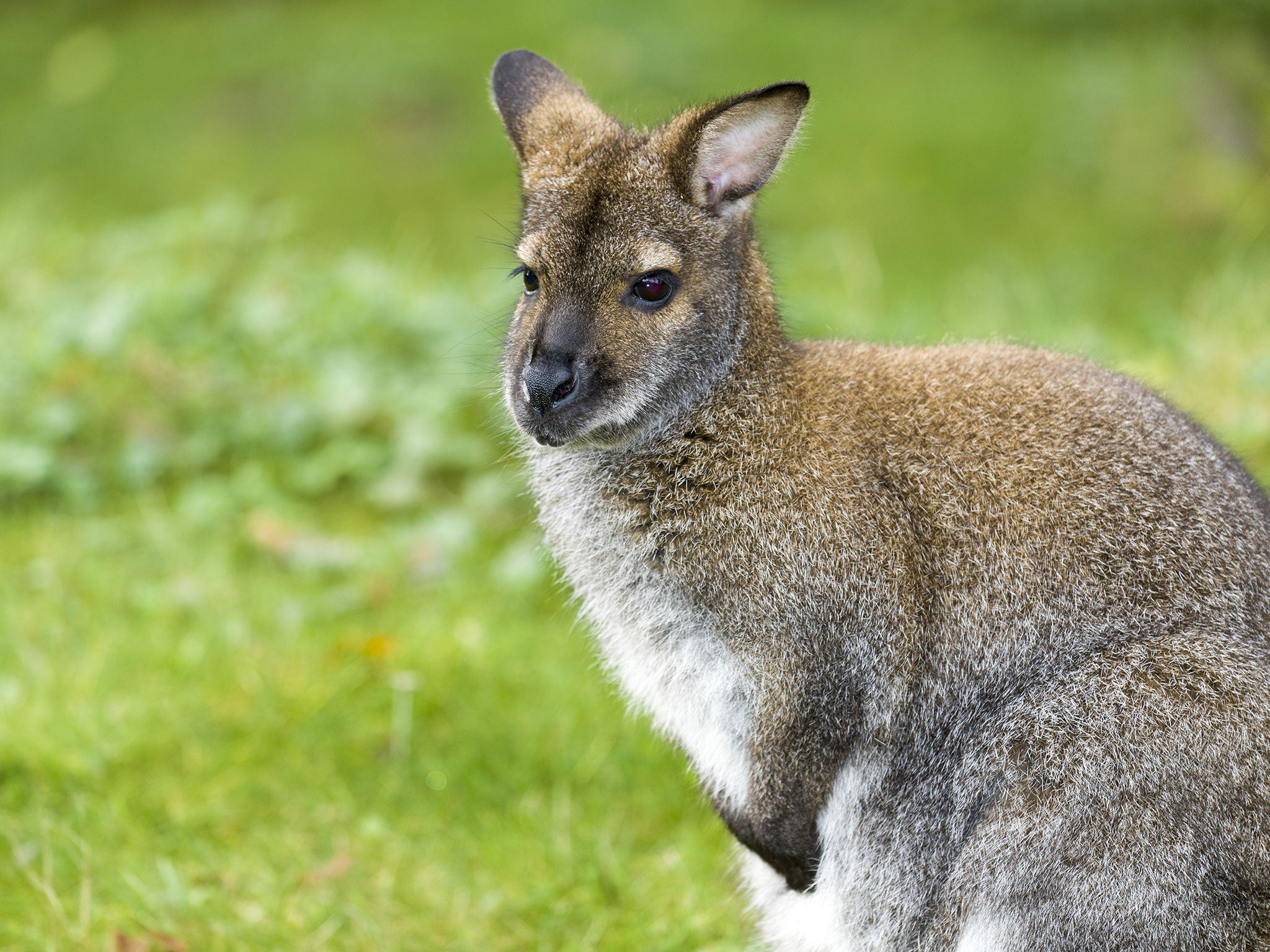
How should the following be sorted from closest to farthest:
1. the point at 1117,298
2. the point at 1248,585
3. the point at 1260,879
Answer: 1. the point at 1260,879
2. the point at 1248,585
3. the point at 1117,298

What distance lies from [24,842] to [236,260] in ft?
13.4

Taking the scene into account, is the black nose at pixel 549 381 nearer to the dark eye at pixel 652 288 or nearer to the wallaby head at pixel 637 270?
the wallaby head at pixel 637 270

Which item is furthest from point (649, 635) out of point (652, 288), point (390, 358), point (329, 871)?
point (390, 358)

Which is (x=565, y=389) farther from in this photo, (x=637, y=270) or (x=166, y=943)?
(x=166, y=943)

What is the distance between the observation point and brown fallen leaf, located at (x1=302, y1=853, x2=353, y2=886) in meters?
4.21

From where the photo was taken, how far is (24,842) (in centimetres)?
420

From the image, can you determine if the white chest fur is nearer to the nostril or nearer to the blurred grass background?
the nostril

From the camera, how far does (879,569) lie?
3379 millimetres

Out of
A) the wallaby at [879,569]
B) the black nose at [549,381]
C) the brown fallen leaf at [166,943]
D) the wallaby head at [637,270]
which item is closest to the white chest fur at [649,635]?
the wallaby at [879,569]

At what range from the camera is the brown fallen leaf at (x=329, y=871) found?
421cm

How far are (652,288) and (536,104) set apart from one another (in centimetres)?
83

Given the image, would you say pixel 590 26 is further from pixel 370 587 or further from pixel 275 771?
pixel 275 771

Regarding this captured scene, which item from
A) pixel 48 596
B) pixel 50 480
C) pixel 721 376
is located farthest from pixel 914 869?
pixel 50 480

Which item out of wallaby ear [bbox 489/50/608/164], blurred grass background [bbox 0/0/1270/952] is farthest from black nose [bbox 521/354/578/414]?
blurred grass background [bbox 0/0/1270/952]
